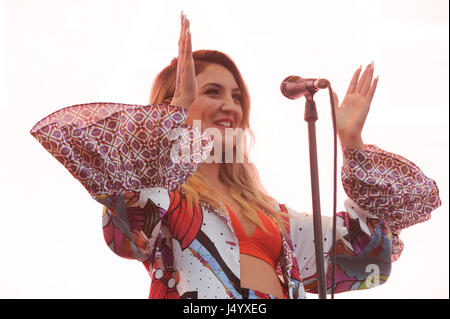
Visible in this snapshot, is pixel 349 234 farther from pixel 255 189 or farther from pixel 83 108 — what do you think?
pixel 83 108

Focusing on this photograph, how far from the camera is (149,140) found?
1370 millimetres

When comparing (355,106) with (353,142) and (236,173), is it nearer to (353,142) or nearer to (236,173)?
(353,142)

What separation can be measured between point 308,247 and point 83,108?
2.50ft

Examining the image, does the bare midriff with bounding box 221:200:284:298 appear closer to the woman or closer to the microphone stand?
the woman

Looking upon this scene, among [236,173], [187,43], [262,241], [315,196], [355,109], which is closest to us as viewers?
[315,196]

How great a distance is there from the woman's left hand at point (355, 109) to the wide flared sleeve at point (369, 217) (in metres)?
0.03

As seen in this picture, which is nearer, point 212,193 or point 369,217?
point 212,193

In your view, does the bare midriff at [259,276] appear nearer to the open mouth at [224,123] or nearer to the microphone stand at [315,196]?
the microphone stand at [315,196]

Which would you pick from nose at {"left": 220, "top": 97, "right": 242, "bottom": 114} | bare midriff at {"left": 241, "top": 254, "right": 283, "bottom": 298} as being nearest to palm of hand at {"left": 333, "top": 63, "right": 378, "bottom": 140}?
nose at {"left": 220, "top": 97, "right": 242, "bottom": 114}

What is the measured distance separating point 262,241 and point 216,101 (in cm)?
→ 42

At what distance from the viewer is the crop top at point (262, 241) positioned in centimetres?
159

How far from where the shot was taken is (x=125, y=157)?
1.36 m

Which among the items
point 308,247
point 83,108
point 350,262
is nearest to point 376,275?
point 350,262

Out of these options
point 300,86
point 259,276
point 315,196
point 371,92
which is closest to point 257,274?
point 259,276
